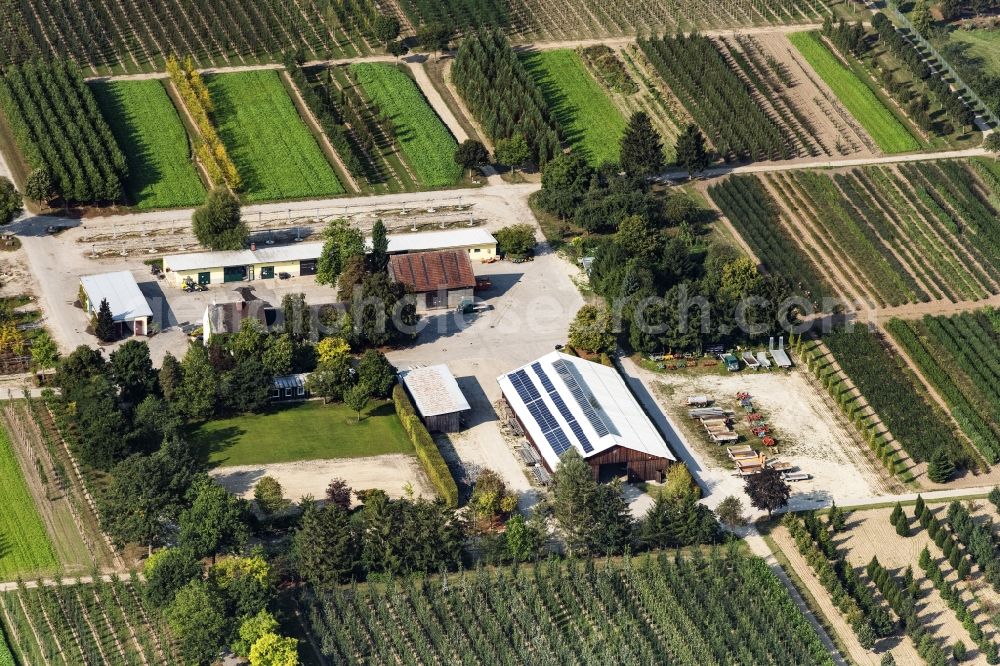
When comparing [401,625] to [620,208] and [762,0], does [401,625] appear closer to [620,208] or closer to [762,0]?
[620,208]

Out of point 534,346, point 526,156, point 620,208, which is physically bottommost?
point 534,346

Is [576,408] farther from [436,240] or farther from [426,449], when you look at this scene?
[436,240]

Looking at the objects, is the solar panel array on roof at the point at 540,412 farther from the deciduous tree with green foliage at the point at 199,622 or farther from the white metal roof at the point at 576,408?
the deciduous tree with green foliage at the point at 199,622

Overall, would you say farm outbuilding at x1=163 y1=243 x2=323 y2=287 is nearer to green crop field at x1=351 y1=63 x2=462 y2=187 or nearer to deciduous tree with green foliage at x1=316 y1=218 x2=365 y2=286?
deciduous tree with green foliage at x1=316 y1=218 x2=365 y2=286

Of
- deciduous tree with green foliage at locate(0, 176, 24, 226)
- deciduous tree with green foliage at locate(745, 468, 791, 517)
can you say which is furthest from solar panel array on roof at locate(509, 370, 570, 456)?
deciduous tree with green foliage at locate(0, 176, 24, 226)

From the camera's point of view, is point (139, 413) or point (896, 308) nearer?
point (139, 413)

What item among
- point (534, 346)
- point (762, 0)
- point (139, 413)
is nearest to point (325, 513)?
point (139, 413)
